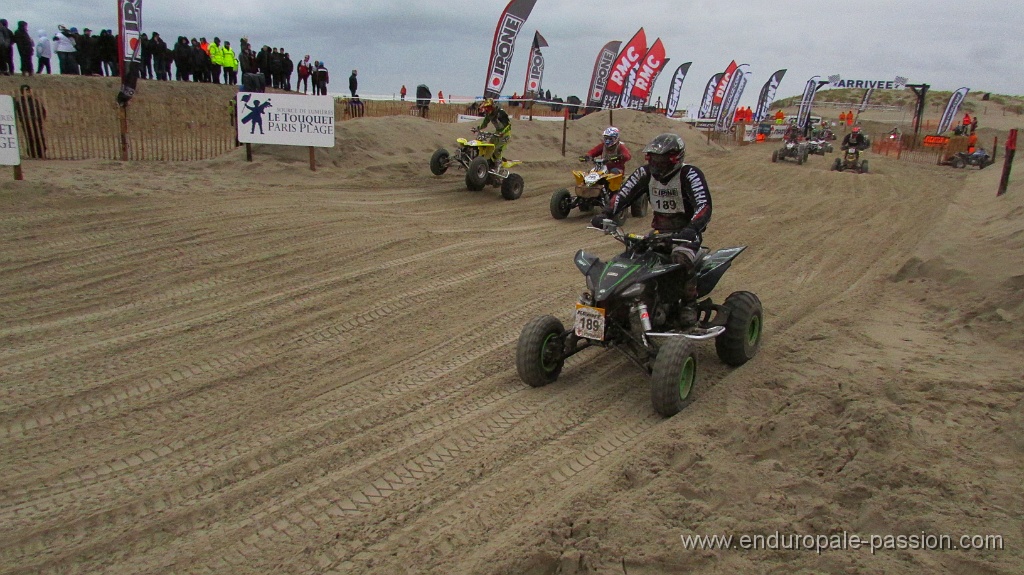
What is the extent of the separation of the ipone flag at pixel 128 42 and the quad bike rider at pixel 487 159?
5.58 meters

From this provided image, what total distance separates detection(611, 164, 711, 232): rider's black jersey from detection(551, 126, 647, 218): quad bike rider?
580cm

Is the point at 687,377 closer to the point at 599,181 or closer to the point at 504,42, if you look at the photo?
the point at 599,181

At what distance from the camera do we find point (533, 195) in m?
14.0

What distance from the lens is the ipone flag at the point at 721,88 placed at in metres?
33.0

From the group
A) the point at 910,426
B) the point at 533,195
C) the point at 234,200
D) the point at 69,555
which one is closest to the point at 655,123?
the point at 533,195

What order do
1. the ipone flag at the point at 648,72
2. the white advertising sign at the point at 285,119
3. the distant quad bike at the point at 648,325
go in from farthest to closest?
1. the ipone flag at the point at 648,72
2. the white advertising sign at the point at 285,119
3. the distant quad bike at the point at 648,325

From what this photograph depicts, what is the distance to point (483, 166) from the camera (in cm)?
1286

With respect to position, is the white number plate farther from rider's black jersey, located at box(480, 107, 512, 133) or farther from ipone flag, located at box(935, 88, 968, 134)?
ipone flag, located at box(935, 88, 968, 134)

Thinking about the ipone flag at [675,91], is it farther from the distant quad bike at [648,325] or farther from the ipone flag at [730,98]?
the distant quad bike at [648,325]

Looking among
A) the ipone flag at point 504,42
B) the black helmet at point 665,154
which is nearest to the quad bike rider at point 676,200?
the black helmet at point 665,154

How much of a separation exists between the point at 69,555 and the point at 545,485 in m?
2.33

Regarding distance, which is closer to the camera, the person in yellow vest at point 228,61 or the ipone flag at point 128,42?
the ipone flag at point 128,42

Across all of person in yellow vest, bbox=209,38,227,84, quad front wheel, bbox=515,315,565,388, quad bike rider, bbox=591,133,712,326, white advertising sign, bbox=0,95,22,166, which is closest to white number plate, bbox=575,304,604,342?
quad front wheel, bbox=515,315,565,388

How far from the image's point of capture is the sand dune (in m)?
3.12
